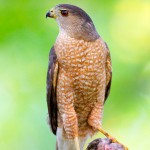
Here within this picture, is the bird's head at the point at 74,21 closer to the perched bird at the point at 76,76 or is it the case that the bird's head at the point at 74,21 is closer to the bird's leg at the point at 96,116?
the perched bird at the point at 76,76

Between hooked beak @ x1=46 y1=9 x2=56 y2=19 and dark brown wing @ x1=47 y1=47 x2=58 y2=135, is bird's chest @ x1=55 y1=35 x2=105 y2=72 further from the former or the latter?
hooked beak @ x1=46 y1=9 x2=56 y2=19

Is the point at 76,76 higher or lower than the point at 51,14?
lower

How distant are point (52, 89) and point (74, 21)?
1.89 ft

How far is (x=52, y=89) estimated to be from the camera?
3.52 m

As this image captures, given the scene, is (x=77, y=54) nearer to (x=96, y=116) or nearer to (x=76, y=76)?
(x=76, y=76)

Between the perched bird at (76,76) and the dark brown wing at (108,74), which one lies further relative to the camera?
the dark brown wing at (108,74)

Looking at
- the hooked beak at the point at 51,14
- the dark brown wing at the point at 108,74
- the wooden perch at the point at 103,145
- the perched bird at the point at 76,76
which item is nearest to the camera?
the wooden perch at the point at 103,145

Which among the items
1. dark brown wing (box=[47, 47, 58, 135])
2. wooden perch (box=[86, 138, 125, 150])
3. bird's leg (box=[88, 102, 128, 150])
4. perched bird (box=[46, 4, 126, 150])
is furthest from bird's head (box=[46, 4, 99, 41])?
wooden perch (box=[86, 138, 125, 150])

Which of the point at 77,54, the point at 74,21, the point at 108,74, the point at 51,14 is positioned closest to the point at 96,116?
the point at 108,74

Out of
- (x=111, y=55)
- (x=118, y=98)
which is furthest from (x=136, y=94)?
(x=111, y=55)

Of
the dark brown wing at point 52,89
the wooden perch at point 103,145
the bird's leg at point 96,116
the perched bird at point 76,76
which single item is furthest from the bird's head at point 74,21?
the wooden perch at point 103,145

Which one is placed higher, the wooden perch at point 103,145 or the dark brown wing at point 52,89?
the wooden perch at point 103,145

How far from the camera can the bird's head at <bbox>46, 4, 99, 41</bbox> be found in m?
3.25

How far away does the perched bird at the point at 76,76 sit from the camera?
333cm
